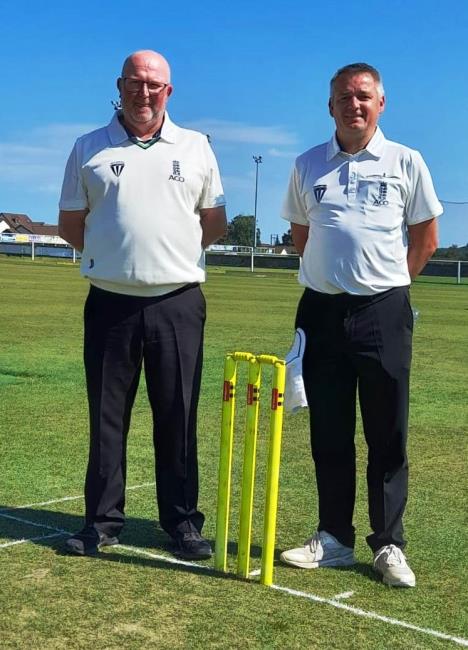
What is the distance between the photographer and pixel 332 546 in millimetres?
5094

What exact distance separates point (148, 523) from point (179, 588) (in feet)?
3.95

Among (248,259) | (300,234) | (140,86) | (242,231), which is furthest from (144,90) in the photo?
(242,231)

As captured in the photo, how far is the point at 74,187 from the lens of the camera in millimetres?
5184

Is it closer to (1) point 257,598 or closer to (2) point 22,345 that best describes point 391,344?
(1) point 257,598

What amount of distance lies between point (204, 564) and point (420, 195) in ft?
7.21

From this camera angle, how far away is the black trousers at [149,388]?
205 inches

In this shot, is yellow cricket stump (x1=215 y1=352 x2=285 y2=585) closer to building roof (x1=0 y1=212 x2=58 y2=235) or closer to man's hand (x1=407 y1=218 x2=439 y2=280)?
man's hand (x1=407 y1=218 x2=439 y2=280)

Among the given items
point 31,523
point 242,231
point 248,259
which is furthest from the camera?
point 242,231

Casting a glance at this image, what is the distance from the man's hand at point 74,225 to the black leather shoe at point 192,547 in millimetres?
1666

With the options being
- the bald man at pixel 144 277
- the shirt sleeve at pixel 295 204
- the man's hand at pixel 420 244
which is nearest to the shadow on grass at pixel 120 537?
the bald man at pixel 144 277

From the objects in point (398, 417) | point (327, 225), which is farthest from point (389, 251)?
point (398, 417)

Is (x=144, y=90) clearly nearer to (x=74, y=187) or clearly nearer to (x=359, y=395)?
(x=74, y=187)

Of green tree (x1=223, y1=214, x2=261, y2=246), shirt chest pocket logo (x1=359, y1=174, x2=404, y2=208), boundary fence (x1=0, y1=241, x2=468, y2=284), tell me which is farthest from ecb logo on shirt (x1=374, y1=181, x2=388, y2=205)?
green tree (x1=223, y1=214, x2=261, y2=246)

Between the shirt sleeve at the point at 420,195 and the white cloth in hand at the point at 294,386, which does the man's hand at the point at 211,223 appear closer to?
the white cloth in hand at the point at 294,386
